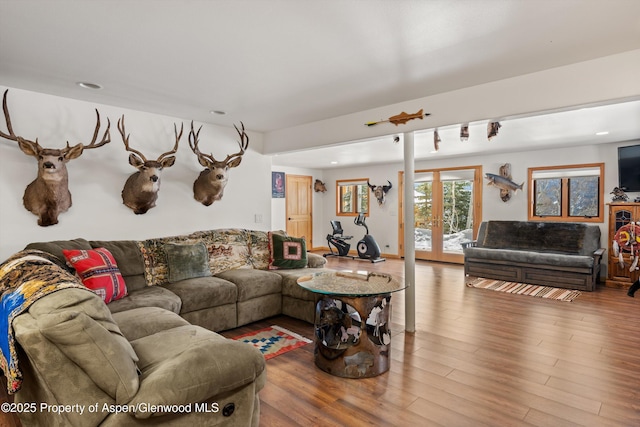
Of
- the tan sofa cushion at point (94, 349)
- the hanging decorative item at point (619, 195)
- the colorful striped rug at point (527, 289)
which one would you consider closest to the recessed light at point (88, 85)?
the tan sofa cushion at point (94, 349)

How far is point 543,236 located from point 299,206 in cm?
570

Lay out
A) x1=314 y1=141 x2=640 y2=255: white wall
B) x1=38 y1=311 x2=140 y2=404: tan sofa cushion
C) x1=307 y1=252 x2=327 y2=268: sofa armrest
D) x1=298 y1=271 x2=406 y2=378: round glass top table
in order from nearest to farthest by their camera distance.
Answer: x1=38 y1=311 x2=140 y2=404: tan sofa cushion → x1=298 y1=271 x2=406 y2=378: round glass top table → x1=307 y1=252 x2=327 y2=268: sofa armrest → x1=314 y1=141 x2=640 y2=255: white wall

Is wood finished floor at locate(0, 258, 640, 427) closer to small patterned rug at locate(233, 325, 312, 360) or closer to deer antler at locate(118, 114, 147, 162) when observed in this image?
small patterned rug at locate(233, 325, 312, 360)

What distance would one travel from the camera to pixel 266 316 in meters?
3.86

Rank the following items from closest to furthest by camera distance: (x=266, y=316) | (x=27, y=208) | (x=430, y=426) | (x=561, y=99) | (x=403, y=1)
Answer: (x=403, y=1)
(x=430, y=426)
(x=561, y=99)
(x=27, y=208)
(x=266, y=316)

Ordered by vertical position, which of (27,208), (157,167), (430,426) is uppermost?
(157,167)

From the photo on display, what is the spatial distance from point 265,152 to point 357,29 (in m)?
3.22

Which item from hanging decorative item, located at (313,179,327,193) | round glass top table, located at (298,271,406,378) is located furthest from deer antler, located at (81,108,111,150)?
hanging decorative item, located at (313,179,327,193)

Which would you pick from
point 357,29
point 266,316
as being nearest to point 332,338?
point 266,316

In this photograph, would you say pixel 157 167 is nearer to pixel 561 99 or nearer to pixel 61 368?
pixel 61 368

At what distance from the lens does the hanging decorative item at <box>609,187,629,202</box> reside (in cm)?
551

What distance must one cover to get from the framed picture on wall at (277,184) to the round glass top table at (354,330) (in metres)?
6.23

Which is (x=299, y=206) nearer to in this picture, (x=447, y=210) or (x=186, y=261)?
(x=447, y=210)

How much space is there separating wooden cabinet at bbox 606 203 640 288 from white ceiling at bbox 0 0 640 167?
8.08 ft
